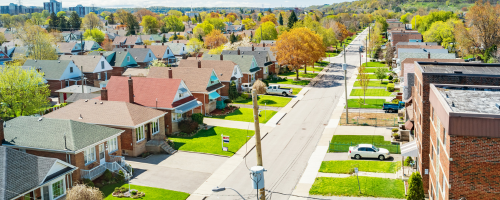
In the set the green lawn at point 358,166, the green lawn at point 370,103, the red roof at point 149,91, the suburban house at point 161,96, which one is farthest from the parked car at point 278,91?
the green lawn at point 358,166

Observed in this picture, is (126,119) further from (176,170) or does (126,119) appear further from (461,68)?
(461,68)

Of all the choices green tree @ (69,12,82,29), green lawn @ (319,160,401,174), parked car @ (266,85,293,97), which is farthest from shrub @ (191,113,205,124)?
green tree @ (69,12,82,29)

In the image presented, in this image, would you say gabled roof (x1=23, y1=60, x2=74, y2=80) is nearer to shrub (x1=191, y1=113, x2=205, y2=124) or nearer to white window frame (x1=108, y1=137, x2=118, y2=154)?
shrub (x1=191, y1=113, x2=205, y2=124)

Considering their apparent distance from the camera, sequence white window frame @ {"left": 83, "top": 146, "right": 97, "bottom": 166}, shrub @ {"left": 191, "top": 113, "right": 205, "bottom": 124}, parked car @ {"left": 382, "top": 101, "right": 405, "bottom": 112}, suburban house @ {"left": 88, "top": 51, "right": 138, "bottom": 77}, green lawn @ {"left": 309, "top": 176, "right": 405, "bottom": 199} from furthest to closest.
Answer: suburban house @ {"left": 88, "top": 51, "right": 138, "bottom": 77}, parked car @ {"left": 382, "top": 101, "right": 405, "bottom": 112}, shrub @ {"left": 191, "top": 113, "right": 205, "bottom": 124}, white window frame @ {"left": 83, "top": 146, "right": 97, "bottom": 166}, green lawn @ {"left": 309, "top": 176, "right": 405, "bottom": 199}

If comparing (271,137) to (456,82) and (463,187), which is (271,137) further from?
(463,187)

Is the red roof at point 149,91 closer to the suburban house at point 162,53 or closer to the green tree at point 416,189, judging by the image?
the green tree at point 416,189

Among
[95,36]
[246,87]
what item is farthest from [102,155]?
[95,36]
